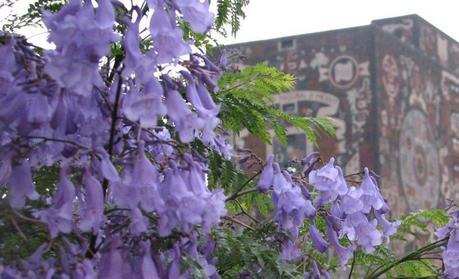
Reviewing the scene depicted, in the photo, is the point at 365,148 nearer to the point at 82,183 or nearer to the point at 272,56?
the point at 272,56

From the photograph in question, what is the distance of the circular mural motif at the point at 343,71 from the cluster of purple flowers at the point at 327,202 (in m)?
9.65

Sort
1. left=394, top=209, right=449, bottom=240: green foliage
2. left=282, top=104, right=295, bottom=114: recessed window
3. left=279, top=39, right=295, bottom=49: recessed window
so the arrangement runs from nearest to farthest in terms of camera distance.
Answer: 1. left=394, top=209, right=449, bottom=240: green foliage
2. left=282, top=104, right=295, bottom=114: recessed window
3. left=279, top=39, right=295, bottom=49: recessed window

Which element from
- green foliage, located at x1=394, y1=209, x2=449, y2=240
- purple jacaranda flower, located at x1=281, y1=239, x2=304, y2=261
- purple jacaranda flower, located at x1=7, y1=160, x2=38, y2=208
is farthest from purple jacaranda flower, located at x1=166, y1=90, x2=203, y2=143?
green foliage, located at x1=394, y1=209, x2=449, y2=240

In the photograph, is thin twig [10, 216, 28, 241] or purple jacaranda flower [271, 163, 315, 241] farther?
purple jacaranda flower [271, 163, 315, 241]

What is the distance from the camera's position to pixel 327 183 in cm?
152

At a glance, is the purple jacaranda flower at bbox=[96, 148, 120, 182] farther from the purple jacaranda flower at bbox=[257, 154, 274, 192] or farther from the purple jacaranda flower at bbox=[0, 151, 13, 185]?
the purple jacaranda flower at bbox=[257, 154, 274, 192]

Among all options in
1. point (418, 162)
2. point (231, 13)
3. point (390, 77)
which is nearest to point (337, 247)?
point (231, 13)

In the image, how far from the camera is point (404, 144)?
1159 cm

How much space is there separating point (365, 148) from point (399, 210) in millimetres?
1055

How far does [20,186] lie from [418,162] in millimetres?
11354

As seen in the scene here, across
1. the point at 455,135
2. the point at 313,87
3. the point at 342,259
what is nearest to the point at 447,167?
the point at 455,135

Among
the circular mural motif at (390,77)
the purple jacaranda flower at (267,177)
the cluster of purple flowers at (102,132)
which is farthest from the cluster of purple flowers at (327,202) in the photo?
the circular mural motif at (390,77)

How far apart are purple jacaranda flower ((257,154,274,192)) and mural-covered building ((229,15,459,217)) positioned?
8912 mm

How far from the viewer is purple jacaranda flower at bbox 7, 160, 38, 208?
104 cm
